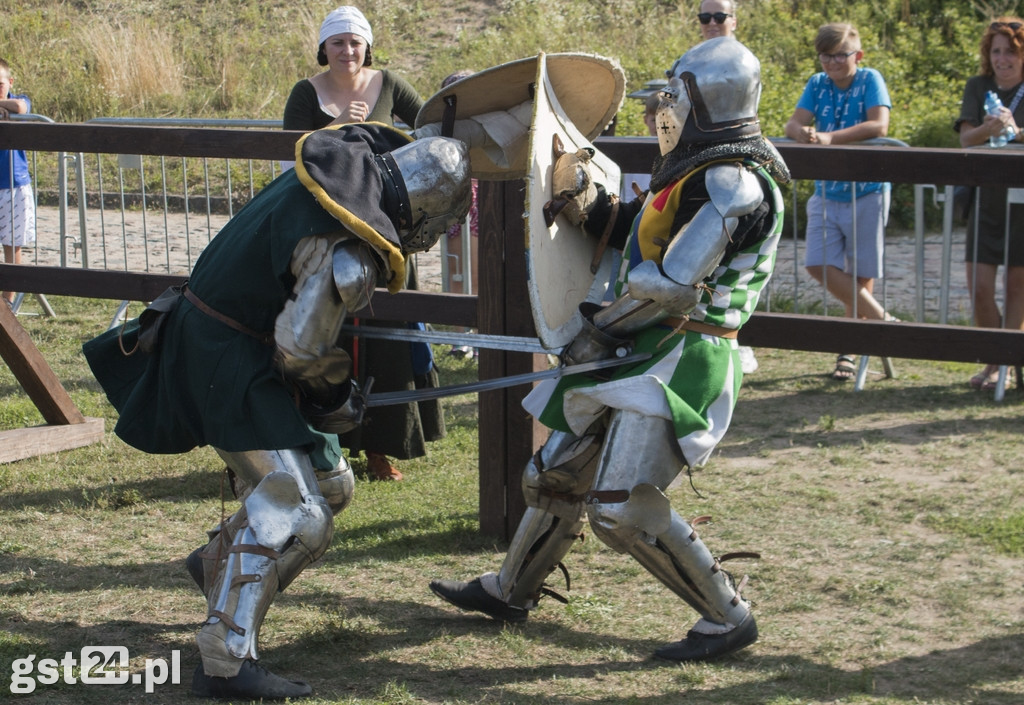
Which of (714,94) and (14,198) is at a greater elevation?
(714,94)

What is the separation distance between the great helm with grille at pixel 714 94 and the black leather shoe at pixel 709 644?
1.33 m

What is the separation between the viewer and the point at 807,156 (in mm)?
3732

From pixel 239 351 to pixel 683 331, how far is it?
1153mm

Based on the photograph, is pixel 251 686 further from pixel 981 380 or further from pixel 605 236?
pixel 981 380

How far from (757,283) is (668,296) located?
368 millimetres

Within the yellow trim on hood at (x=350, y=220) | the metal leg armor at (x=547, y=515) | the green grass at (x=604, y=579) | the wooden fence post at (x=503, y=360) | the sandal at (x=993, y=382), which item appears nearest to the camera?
the yellow trim on hood at (x=350, y=220)

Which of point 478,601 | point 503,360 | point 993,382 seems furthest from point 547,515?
point 993,382

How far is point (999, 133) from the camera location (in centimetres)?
586

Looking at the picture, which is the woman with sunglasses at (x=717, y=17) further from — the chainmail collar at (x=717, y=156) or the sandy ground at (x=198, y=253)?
the chainmail collar at (x=717, y=156)

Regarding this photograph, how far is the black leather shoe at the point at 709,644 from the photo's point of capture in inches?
133

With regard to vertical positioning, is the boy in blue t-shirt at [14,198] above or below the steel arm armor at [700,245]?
below

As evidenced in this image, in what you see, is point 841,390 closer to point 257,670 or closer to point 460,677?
point 460,677

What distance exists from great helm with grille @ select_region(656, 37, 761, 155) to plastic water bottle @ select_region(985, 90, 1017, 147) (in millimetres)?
3064

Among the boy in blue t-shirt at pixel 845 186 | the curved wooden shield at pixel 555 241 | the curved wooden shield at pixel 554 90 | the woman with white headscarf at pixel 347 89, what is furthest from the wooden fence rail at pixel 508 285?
the boy in blue t-shirt at pixel 845 186
